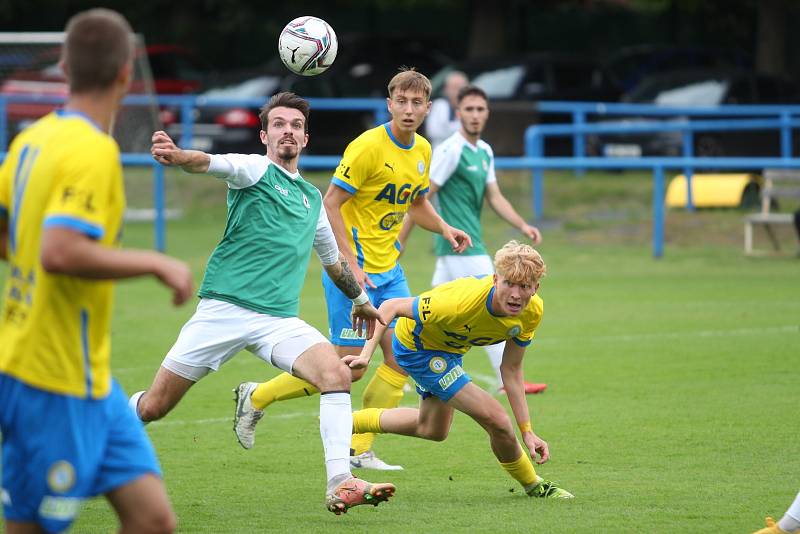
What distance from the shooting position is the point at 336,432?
6.20 meters

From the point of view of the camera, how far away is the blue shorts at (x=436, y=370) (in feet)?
21.7

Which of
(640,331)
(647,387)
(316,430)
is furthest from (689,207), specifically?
(316,430)

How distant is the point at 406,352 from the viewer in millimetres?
6750

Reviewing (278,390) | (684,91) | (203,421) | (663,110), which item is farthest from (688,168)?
(278,390)

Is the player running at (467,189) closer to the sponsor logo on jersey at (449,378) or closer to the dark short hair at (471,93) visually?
the dark short hair at (471,93)

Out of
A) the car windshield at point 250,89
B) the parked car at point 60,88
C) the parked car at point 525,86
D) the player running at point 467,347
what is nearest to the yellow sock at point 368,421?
the player running at point 467,347

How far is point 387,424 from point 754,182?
1410cm

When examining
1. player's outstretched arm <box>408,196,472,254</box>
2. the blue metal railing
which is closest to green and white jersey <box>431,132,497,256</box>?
player's outstretched arm <box>408,196,472,254</box>

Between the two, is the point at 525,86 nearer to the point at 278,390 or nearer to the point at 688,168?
the point at 688,168

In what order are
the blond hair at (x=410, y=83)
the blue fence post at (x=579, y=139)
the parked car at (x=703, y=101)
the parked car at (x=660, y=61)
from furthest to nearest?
1. the parked car at (x=660, y=61)
2. the parked car at (x=703, y=101)
3. the blue fence post at (x=579, y=139)
4. the blond hair at (x=410, y=83)

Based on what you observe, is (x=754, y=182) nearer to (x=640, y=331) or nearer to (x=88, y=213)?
(x=640, y=331)

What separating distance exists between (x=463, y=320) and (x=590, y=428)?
2168mm

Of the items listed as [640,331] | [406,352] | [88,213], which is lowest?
[640,331]

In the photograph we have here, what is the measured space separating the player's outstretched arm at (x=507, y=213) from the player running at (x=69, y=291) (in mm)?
5976
